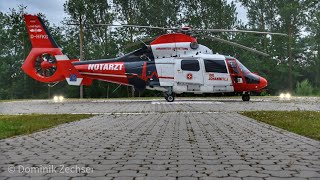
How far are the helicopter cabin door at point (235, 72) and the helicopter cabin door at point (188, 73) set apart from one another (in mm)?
1989

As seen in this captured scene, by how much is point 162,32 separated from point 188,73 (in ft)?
82.5

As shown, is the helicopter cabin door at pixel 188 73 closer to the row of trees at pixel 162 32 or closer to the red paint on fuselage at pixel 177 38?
the red paint on fuselage at pixel 177 38

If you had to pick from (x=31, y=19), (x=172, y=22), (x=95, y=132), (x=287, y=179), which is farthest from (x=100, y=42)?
(x=287, y=179)

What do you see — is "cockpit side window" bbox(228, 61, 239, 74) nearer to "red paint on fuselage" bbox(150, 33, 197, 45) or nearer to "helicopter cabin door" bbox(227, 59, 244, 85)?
"helicopter cabin door" bbox(227, 59, 244, 85)

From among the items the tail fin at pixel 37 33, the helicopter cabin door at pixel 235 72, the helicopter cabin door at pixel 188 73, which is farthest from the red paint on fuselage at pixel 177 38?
the tail fin at pixel 37 33

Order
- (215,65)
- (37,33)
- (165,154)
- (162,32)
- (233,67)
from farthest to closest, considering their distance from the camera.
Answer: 1. (162,32)
2. (37,33)
3. (233,67)
4. (215,65)
5. (165,154)

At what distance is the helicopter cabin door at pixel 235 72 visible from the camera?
23.3m

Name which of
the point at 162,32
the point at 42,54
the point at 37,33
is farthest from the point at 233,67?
the point at 162,32

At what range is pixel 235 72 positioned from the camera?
23.4m

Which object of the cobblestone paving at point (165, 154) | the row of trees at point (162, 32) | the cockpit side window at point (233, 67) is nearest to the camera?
the cobblestone paving at point (165, 154)

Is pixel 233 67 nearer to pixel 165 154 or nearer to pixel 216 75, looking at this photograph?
pixel 216 75

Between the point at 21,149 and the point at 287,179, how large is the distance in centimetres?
423

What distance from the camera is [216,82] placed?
76.5 feet

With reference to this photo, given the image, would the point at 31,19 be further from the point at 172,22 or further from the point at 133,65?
the point at 172,22
